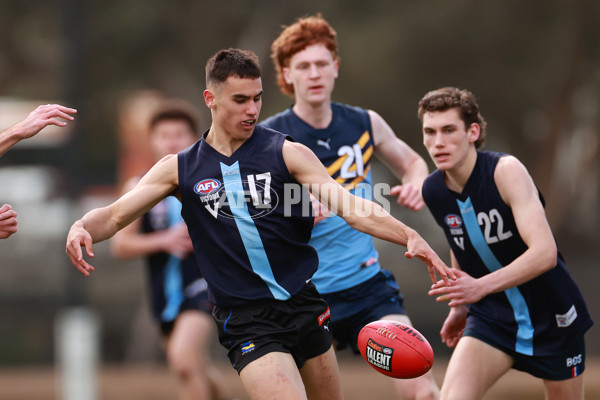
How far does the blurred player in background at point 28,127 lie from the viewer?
16.8 feet

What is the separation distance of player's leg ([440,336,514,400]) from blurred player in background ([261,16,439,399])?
1.55ft

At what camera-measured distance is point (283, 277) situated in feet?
16.3

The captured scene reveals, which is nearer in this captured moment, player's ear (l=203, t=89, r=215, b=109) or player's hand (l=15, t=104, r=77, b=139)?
player's ear (l=203, t=89, r=215, b=109)

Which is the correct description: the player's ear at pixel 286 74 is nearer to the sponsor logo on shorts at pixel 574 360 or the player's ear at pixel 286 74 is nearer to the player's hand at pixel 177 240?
the player's hand at pixel 177 240

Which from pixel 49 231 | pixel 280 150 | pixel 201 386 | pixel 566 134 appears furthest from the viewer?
pixel 49 231

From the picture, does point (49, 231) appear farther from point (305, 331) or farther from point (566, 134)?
point (305, 331)

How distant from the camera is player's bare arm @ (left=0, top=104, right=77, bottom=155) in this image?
5109mm

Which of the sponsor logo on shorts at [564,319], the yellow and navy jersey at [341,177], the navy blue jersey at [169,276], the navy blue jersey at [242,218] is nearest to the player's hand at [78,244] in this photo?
the navy blue jersey at [242,218]

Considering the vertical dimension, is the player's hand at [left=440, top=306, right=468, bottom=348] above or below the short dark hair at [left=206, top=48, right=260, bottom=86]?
below

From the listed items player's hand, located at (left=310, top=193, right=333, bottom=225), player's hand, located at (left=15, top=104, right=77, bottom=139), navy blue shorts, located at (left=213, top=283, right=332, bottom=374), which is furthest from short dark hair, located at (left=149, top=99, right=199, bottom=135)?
navy blue shorts, located at (left=213, top=283, right=332, bottom=374)

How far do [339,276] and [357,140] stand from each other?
0.96 metres

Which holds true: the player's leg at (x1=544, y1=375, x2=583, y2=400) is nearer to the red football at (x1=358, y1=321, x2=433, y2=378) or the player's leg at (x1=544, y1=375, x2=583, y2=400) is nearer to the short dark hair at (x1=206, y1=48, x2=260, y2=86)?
the red football at (x1=358, y1=321, x2=433, y2=378)

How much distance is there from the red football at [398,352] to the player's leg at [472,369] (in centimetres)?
36

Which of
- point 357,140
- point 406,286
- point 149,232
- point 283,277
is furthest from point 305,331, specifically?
point 406,286
